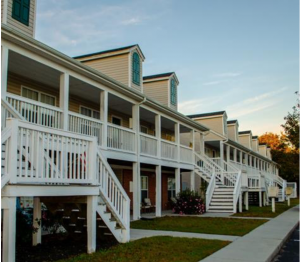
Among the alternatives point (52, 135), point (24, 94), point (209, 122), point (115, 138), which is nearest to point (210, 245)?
point (52, 135)

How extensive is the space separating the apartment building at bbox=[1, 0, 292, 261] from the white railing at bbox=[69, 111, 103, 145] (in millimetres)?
37

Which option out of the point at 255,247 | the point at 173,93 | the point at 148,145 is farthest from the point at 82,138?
the point at 173,93

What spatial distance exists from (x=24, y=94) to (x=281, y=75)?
1068 cm

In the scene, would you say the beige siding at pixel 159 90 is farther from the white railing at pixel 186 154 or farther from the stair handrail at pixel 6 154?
the stair handrail at pixel 6 154

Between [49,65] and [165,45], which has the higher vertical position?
[165,45]

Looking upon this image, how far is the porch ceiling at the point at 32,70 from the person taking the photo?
413 inches

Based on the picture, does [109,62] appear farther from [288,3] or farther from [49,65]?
[288,3]

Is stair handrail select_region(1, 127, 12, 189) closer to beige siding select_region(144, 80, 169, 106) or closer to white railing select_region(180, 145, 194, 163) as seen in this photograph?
white railing select_region(180, 145, 194, 163)

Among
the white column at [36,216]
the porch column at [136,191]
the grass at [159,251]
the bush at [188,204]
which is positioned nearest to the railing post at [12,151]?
the grass at [159,251]

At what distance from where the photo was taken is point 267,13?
1284 cm

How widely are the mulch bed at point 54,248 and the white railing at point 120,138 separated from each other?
195 inches

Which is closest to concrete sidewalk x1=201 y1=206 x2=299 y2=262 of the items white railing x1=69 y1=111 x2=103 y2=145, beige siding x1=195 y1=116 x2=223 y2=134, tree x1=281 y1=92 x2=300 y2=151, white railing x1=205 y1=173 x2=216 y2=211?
white railing x1=69 y1=111 x2=103 y2=145

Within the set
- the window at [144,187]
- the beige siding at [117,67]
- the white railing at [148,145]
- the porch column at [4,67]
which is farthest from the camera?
the window at [144,187]

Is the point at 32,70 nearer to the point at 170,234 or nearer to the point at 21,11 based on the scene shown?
the point at 21,11
